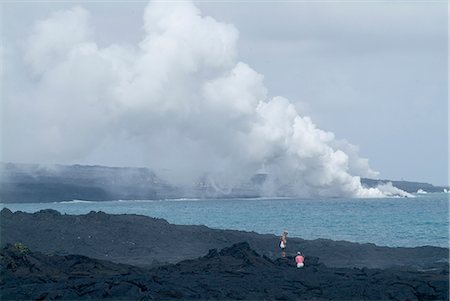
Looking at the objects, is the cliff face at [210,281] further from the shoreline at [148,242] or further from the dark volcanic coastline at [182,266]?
the shoreline at [148,242]

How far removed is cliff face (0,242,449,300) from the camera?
20578 millimetres

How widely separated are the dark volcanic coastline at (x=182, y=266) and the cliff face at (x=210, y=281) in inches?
1.1

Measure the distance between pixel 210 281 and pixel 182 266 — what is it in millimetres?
4455

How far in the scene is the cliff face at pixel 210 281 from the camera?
20.6m

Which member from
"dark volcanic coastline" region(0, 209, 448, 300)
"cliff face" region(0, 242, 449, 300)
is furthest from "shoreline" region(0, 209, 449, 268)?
"cliff face" region(0, 242, 449, 300)

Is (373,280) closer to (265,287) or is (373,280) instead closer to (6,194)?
(265,287)

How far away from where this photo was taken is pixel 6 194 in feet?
445

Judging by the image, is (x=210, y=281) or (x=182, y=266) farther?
(x=182, y=266)

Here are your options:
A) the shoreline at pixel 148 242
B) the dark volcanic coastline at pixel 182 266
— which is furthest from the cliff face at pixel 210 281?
the shoreline at pixel 148 242

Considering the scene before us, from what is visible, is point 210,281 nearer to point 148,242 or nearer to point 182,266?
point 182,266

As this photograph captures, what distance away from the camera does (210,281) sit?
22938mm

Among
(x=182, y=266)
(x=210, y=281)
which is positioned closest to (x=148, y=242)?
(x=182, y=266)

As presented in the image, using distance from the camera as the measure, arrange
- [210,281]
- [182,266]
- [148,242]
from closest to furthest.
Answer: [210,281] → [182,266] → [148,242]

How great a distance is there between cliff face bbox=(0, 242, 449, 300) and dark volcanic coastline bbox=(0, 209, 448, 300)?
0.09ft
